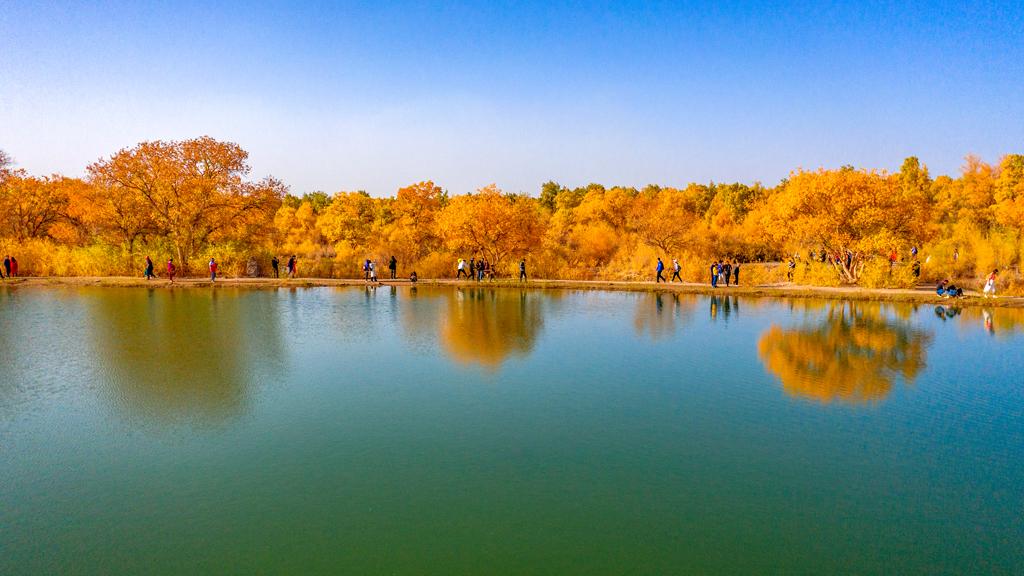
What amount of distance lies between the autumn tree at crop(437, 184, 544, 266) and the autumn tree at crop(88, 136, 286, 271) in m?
13.7

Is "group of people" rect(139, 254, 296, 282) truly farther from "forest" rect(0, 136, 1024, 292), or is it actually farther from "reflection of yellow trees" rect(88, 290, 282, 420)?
"reflection of yellow trees" rect(88, 290, 282, 420)

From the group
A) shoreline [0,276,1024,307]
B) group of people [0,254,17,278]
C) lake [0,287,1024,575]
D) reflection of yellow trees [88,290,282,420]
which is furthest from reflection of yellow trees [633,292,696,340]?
group of people [0,254,17,278]

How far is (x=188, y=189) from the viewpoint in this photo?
42906mm

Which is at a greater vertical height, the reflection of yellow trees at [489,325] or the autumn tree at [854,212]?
the autumn tree at [854,212]

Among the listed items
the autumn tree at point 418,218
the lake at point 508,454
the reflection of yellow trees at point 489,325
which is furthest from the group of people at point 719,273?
the autumn tree at point 418,218

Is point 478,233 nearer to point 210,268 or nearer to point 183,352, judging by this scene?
point 210,268

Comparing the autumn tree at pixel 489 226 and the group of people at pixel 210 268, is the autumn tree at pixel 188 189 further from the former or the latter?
the autumn tree at pixel 489 226

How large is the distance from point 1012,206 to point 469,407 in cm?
5859

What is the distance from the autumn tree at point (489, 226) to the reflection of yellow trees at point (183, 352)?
16371 millimetres

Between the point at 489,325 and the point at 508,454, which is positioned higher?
the point at 489,325

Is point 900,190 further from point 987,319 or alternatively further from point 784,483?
point 784,483

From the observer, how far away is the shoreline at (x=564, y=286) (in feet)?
110

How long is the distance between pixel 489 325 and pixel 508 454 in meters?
14.4

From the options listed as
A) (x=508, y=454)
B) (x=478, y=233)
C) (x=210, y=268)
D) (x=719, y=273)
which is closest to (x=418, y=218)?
(x=478, y=233)
